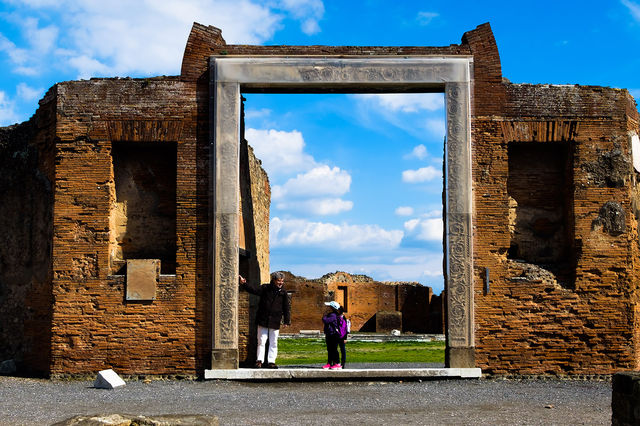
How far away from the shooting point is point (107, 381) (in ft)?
31.2

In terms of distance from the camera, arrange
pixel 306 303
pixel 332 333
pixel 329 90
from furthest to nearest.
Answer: pixel 306 303
pixel 329 90
pixel 332 333

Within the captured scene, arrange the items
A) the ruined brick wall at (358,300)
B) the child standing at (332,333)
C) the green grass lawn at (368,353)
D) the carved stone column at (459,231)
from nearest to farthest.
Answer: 1. the carved stone column at (459,231)
2. the child standing at (332,333)
3. the green grass lawn at (368,353)
4. the ruined brick wall at (358,300)

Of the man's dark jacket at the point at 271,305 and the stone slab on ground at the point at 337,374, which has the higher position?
the man's dark jacket at the point at 271,305

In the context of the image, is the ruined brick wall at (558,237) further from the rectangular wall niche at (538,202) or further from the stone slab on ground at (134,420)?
the stone slab on ground at (134,420)

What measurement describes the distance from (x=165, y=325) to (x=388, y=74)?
195 inches

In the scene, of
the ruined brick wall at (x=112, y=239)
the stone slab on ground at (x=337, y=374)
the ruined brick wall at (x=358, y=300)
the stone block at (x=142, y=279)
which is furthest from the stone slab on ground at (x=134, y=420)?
the ruined brick wall at (x=358, y=300)

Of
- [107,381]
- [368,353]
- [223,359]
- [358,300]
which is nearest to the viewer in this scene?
[107,381]

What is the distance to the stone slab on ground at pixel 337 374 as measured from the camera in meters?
10.1

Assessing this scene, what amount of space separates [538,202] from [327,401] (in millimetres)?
5092

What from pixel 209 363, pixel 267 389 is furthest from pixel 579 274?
pixel 209 363

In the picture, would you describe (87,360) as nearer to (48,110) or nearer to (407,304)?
(48,110)

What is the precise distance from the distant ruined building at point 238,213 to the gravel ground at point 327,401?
2.34ft

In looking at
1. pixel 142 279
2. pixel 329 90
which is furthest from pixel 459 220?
pixel 142 279

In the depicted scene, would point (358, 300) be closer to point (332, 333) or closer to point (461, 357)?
point (332, 333)
